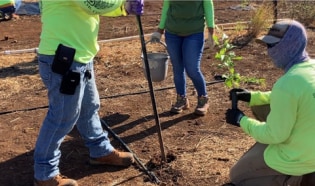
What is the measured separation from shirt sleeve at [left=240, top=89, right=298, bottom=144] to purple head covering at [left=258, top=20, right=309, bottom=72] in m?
0.21

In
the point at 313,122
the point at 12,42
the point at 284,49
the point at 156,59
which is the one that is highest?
the point at 284,49

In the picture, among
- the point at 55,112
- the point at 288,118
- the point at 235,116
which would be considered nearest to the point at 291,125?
the point at 288,118

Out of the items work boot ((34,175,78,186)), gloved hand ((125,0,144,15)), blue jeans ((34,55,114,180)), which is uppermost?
gloved hand ((125,0,144,15))

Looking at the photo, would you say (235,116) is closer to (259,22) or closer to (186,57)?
(186,57)

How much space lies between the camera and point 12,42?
26.5ft

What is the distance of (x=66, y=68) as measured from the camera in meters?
3.19

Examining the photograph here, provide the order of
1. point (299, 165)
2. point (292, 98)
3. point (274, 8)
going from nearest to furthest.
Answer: point (292, 98) < point (299, 165) < point (274, 8)

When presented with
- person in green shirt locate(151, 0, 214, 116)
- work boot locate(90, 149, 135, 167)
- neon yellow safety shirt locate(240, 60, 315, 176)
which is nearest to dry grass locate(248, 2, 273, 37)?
person in green shirt locate(151, 0, 214, 116)

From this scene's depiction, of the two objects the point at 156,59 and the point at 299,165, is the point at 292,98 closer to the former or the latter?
the point at 299,165

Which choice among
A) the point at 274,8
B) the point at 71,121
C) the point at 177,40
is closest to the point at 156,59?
the point at 177,40

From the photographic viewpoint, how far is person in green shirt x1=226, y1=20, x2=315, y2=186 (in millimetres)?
2779

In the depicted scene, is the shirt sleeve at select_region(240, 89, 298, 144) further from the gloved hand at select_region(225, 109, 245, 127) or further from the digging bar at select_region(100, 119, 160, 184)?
the digging bar at select_region(100, 119, 160, 184)

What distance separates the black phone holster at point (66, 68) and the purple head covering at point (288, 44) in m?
1.24

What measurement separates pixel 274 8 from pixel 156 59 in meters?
3.65
